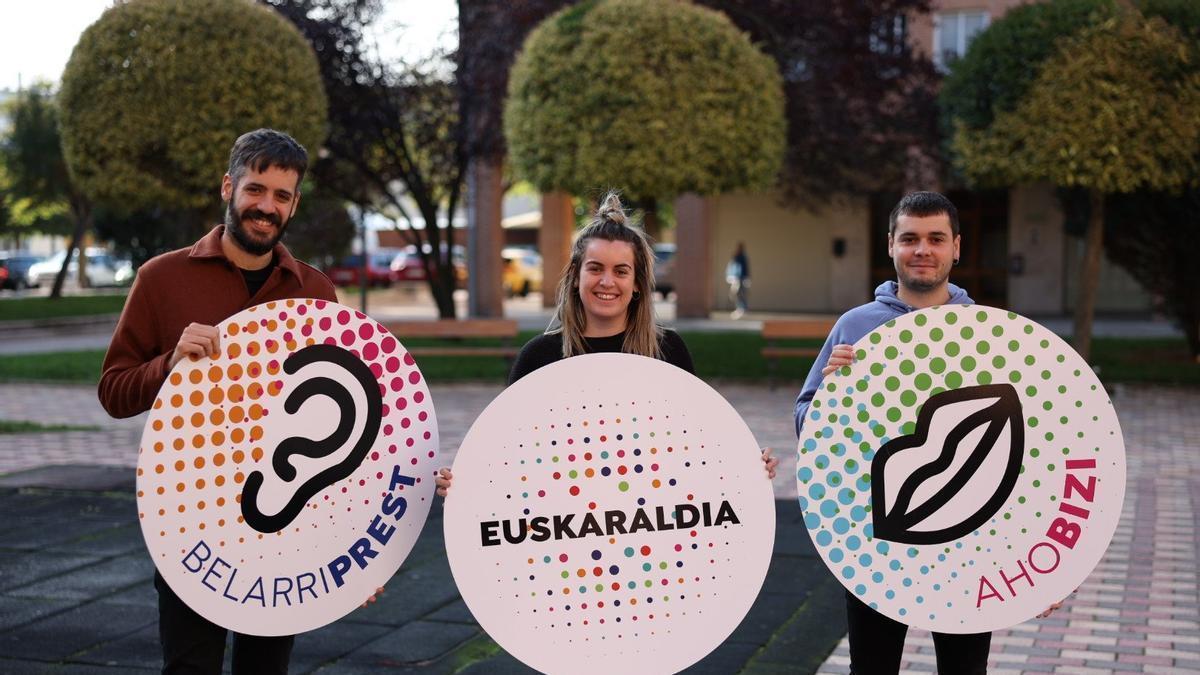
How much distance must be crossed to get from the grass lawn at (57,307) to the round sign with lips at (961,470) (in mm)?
24814

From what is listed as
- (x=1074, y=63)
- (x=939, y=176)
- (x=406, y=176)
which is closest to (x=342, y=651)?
(x=1074, y=63)

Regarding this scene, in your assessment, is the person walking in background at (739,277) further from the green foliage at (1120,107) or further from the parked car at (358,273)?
the parked car at (358,273)

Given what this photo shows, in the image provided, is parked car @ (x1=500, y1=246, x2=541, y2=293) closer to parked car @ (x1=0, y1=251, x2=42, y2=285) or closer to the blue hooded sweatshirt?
parked car @ (x1=0, y1=251, x2=42, y2=285)

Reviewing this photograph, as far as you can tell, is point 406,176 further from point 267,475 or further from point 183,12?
point 267,475

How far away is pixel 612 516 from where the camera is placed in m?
3.11

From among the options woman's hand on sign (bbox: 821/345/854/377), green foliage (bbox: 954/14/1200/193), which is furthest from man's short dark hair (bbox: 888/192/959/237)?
green foliage (bbox: 954/14/1200/193)

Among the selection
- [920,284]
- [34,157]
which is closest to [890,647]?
[920,284]

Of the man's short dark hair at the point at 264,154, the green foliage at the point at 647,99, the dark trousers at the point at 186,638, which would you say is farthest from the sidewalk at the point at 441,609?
the green foliage at the point at 647,99

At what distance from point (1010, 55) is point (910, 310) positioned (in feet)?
35.1

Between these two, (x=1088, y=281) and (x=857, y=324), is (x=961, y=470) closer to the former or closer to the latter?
(x=857, y=324)

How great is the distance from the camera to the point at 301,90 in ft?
41.3

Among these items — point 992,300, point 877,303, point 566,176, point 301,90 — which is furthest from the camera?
point 992,300

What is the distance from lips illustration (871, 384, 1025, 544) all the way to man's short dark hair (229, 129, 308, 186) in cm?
165

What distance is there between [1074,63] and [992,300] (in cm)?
1696
